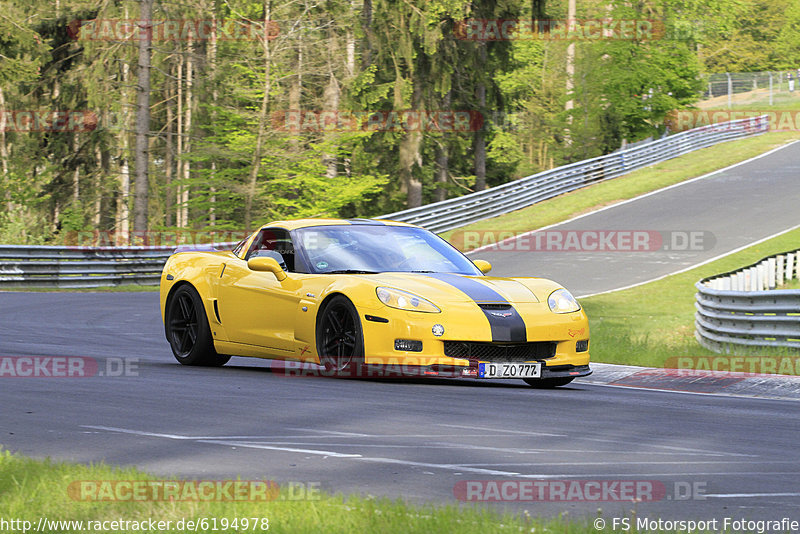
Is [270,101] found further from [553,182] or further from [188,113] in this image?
[553,182]

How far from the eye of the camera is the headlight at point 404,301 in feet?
30.3

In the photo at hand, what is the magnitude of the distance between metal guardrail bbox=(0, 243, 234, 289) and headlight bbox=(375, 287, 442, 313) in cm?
1731

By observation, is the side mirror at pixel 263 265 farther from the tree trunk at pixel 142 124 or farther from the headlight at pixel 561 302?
the tree trunk at pixel 142 124

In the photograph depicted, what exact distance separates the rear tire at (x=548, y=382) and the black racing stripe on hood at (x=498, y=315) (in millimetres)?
716

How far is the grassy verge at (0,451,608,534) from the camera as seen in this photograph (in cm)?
441

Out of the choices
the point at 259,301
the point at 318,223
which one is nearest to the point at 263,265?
the point at 259,301

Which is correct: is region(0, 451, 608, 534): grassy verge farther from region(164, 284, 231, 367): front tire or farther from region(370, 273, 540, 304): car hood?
region(164, 284, 231, 367): front tire

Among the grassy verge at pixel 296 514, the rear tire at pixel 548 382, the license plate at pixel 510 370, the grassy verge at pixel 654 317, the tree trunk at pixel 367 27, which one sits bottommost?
the grassy verge at pixel 654 317

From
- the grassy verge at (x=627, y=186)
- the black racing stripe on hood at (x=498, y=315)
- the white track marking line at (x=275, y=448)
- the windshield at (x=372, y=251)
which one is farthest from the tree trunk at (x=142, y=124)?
the white track marking line at (x=275, y=448)

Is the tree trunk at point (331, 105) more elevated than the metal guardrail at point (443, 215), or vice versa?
the tree trunk at point (331, 105)

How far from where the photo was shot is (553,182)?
4050 centimetres

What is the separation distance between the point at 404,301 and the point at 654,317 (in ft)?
41.1

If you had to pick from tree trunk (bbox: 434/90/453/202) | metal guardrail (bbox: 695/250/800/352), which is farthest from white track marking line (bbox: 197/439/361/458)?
tree trunk (bbox: 434/90/453/202)

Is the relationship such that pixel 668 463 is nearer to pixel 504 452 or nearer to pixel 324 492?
pixel 504 452
